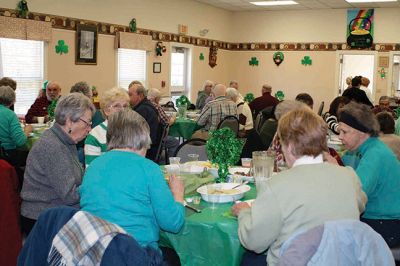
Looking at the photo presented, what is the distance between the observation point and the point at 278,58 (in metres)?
12.3

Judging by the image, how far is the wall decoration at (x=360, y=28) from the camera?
11.2m

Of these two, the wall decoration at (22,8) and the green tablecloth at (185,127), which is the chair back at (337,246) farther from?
the wall decoration at (22,8)

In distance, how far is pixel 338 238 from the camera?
1650 millimetres

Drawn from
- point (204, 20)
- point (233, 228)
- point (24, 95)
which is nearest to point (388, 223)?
point (233, 228)

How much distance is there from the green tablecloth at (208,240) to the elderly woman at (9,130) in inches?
109

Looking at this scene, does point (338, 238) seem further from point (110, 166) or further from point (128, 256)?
point (110, 166)

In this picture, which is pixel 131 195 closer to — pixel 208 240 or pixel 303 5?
pixel 208 240

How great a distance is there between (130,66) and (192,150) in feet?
18.6

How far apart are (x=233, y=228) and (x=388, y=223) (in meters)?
1.12

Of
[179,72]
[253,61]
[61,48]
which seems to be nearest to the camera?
[61,48]

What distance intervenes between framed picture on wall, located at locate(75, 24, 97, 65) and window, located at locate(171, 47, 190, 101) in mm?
2607

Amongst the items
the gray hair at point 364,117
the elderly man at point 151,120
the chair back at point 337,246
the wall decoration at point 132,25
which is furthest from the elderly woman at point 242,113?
the chair back at point 337,246

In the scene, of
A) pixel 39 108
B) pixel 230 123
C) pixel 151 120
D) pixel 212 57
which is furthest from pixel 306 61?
pixel 151 120

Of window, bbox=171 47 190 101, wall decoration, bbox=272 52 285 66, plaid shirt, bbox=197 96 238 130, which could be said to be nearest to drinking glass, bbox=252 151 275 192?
plaid shirt, bbox=197 96 238 130
